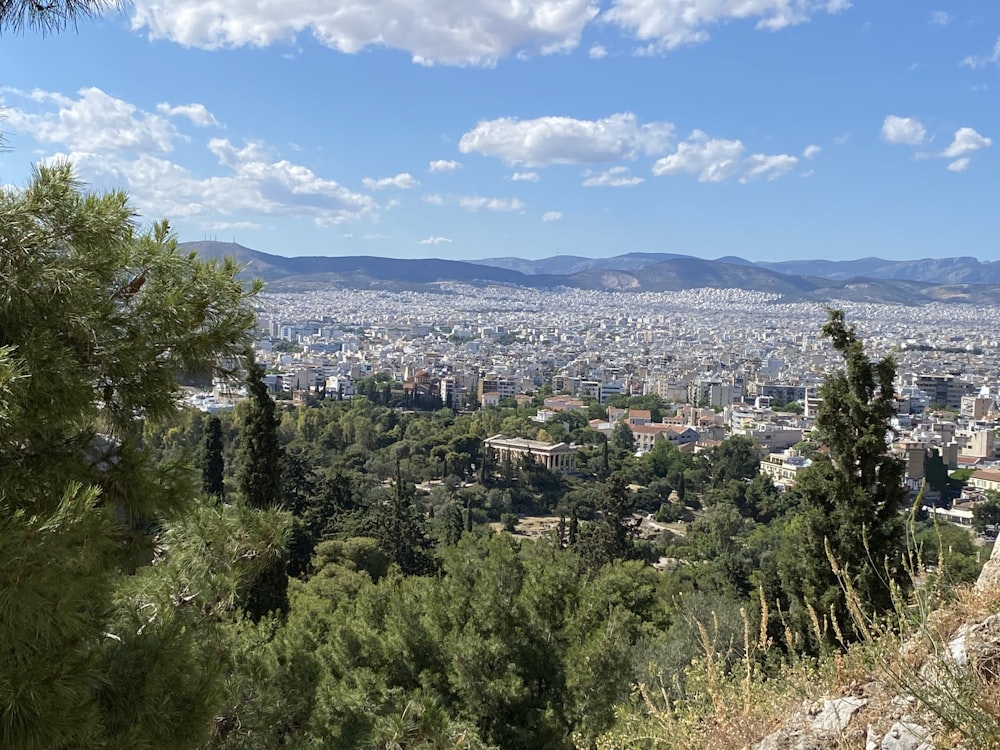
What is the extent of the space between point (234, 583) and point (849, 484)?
12.8 ft

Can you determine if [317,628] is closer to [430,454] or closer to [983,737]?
[983,737]

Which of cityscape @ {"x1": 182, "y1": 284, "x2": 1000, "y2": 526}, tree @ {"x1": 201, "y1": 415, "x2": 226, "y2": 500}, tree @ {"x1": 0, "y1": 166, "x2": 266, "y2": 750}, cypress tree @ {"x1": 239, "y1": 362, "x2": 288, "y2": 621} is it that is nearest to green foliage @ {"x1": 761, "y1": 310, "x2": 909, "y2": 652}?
cityscape @ {"x1": 182, "y1": 284, "x2": 1000, "y2": 526}

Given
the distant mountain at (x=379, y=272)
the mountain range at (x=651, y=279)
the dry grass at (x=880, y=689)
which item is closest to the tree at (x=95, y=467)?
the dry grass at (x=880, y=689)

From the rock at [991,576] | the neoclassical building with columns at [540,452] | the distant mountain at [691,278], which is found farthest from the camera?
the distant mountain at [691,278]

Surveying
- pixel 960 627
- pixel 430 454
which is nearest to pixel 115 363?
pixel 960 627

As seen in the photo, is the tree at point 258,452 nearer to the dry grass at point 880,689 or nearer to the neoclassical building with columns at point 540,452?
the dry grass at point 880,689

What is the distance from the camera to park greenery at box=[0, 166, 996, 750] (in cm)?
153

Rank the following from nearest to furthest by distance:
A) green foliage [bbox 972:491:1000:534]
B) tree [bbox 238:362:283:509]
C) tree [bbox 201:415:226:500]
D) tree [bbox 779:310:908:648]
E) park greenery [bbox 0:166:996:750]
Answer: park greenery [bbox 0:166:996:750] → tree [bbox 779:310:908:648] → tree [bbox 238:362:283:509] → tree [bbox 201:415:226:500] → green foliage [bbox 972:491:1000:534]

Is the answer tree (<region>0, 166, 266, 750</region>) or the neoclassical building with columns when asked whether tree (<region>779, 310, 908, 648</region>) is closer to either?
tree (<region>0, 166, 266, 750</region>)

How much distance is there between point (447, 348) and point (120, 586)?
76.6 m

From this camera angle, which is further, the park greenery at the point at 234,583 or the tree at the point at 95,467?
the park greenery at the point at 234,583

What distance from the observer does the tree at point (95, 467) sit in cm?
138

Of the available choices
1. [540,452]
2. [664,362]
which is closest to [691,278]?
[664,362]

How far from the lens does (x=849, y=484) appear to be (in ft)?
16.2
